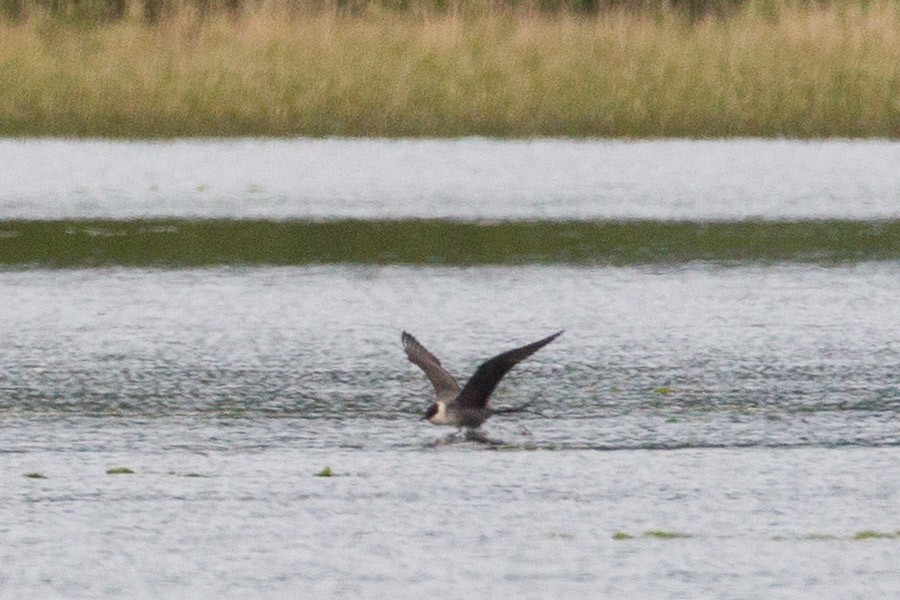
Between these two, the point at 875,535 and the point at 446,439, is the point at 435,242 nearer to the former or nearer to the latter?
the point at 446,439

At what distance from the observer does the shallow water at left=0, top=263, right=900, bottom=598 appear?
22.0ft

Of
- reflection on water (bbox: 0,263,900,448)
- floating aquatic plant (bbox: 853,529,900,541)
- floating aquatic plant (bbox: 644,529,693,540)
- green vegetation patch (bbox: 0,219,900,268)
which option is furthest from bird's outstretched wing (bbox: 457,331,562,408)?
green vegetation patch (bbox: 0,219,900,268)

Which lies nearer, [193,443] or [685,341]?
[193,443]

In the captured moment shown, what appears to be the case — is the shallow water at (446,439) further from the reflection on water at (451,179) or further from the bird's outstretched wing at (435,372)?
the reflection on water at (451,179)

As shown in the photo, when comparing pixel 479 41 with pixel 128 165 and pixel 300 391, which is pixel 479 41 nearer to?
pixel 128 165

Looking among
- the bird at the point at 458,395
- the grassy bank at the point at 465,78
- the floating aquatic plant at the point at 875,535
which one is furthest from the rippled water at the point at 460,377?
the grassy bank at the point at 465,78

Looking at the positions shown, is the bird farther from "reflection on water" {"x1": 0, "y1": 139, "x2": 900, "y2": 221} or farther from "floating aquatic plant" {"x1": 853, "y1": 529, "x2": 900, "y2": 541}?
"reflection on water" {"x1": 0, "y1": 139, "x2": 900, "y2": 221}

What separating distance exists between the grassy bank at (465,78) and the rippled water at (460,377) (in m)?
4.94

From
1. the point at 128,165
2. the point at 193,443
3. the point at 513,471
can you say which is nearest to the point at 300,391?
the point at 193,443

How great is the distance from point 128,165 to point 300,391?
11.4 meters

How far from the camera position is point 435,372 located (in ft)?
28.3

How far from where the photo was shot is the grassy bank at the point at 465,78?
23.7 metres

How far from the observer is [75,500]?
758 centimetres

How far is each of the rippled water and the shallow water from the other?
20 millimetres
